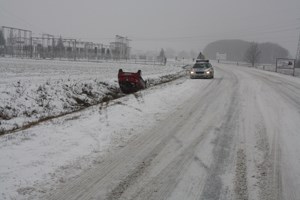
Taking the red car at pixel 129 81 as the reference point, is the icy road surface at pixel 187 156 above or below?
below

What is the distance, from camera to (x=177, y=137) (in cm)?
895

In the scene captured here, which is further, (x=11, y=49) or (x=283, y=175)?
(x=11, y=49)

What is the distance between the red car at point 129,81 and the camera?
2158 centimetres

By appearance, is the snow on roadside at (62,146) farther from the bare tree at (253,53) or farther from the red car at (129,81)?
the bare tree at (253,53)

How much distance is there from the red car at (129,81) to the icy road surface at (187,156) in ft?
27.7

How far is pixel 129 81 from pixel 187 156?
1467 cm

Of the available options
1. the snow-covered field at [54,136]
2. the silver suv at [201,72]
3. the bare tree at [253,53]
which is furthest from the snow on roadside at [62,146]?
the bare tree at [253,53]

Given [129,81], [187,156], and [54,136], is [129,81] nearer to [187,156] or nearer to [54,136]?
[54,136]

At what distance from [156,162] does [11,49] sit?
84.1 meters

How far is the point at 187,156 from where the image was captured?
7.30 m

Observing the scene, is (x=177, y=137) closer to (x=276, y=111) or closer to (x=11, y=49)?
(x=276, y=111)

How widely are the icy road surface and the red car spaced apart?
8.44m

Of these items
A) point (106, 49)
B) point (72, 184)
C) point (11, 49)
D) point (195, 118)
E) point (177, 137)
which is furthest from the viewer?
point (106, 49)

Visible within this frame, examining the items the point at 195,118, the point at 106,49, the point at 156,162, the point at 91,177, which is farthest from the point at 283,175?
the point at 106,49
